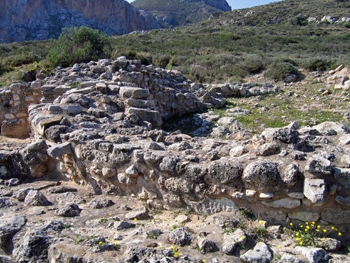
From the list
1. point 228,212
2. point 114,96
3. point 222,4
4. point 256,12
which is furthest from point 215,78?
point 222,4

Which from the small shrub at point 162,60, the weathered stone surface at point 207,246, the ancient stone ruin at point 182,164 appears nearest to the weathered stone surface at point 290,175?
the ancient stone ruin at point 182,164

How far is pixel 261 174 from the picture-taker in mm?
3266

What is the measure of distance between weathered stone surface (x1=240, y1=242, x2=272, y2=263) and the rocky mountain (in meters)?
71.2

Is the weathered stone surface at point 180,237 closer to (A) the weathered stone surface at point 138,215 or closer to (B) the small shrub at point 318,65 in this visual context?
(A) the weathered stone surface at point 138,215

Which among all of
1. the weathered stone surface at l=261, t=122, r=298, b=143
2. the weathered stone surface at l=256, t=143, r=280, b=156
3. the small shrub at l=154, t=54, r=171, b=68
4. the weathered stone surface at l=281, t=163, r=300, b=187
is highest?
the small shrub at l=154, t=54, r=171, b=68

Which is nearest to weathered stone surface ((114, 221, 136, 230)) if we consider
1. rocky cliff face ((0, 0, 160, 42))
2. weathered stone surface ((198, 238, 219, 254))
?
weathered stone surface ((198, 238, 219, 254))

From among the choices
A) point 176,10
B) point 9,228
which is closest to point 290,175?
point 9,228

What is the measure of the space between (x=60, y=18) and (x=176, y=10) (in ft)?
89.9

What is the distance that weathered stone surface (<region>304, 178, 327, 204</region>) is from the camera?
3012 mm

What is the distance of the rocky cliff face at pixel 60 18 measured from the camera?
53344 mm

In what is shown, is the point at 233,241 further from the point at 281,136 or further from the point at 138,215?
the point at 281,136

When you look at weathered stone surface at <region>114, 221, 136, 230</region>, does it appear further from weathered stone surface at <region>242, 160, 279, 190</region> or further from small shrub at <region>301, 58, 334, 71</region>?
small shrub at <region>301, 58, 334, 71</region>

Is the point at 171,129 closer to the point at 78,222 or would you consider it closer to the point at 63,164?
the point at 63,164

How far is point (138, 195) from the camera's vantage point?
161 inches
